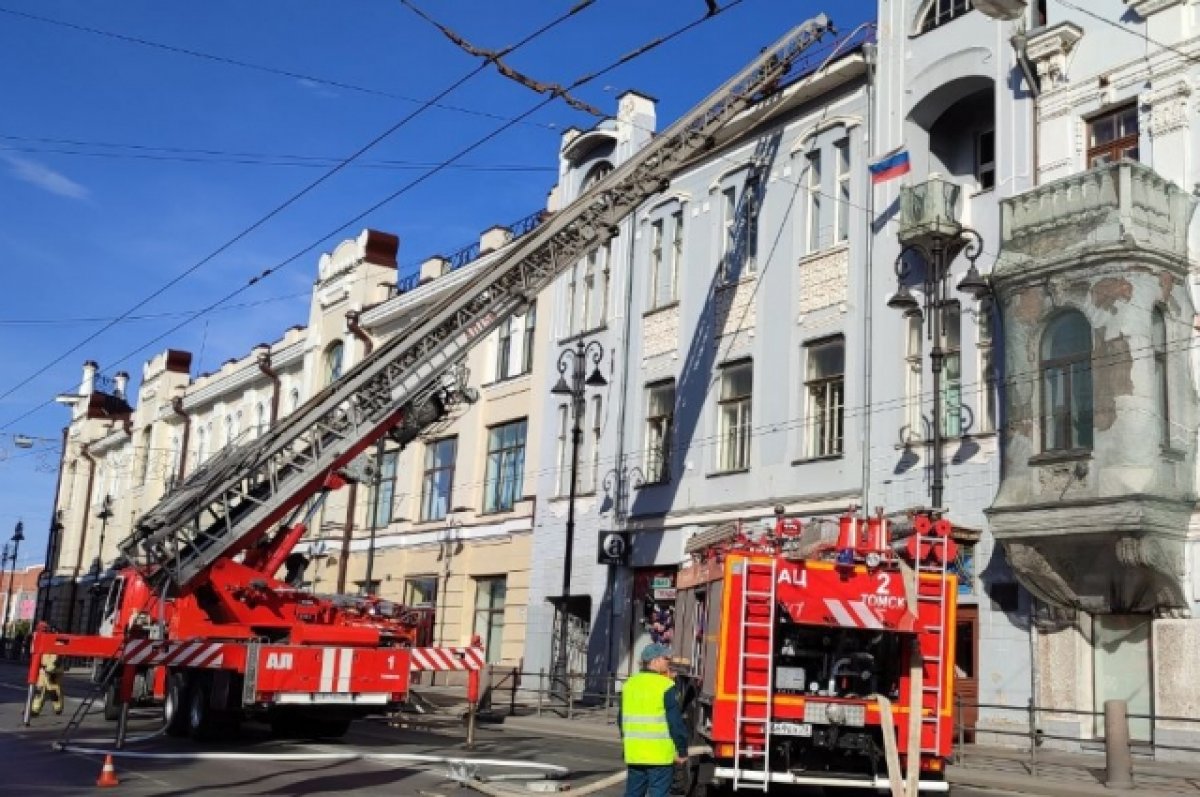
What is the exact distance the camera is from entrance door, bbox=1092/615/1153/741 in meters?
19.1

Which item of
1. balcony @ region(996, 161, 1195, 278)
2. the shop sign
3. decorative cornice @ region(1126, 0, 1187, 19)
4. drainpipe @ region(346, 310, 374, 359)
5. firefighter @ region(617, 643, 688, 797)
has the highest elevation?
decorative cornice @ region(1126, 0, 1187, 19)

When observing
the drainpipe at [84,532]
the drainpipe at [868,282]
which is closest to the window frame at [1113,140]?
the drainpipe at [868,282]

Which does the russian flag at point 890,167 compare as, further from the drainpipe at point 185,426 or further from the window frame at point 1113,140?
the drainpipe at point 185,426

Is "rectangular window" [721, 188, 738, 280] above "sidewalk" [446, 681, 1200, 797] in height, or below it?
above

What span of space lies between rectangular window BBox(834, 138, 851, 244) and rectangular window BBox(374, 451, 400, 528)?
1914 cm

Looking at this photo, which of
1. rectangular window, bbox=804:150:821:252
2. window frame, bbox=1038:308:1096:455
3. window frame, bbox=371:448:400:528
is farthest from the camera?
window frame, bbox=371:448:400:528

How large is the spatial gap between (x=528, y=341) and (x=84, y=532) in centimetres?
4258

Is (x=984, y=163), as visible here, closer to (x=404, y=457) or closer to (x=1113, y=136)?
(x=1113, y=136)

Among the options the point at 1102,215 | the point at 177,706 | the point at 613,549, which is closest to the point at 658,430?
the point at 613,549

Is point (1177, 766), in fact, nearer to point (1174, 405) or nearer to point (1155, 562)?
point (1155, 562)

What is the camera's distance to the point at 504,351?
3703 cm

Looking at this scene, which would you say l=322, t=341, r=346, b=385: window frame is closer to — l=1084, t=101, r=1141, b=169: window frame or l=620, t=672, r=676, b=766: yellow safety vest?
l=1084, t=101, r=1141, b=169: window frame

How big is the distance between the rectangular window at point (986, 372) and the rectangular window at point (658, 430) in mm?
9249

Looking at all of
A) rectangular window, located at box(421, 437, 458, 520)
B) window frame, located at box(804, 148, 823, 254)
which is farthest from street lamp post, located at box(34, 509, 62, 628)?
window frame, located at box(804, 148, 823, 254)
